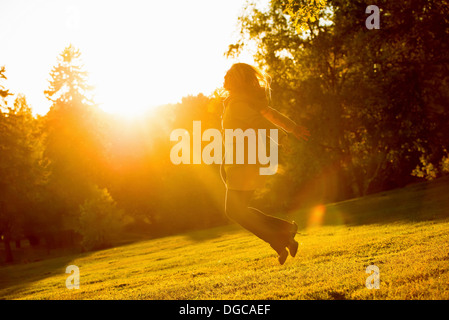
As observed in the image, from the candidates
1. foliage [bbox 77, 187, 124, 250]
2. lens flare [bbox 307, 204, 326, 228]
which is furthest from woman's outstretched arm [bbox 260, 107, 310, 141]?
foliage [bbox 77, 187, 124, 250]

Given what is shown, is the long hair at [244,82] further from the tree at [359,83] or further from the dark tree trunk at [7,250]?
the dark tree trunk at [7,250]

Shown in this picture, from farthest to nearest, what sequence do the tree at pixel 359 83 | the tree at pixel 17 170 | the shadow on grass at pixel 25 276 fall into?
the tree at pixel 17 170 → the tree at pixel 359 83 → the shadow on grass at pixel 25 276

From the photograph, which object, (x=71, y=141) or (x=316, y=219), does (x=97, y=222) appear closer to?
(x=316, y=219)

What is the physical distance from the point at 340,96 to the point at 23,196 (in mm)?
26526

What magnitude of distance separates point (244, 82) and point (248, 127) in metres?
0.62

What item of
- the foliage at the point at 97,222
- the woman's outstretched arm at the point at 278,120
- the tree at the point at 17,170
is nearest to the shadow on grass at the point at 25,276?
the foliage at the point at 97,222

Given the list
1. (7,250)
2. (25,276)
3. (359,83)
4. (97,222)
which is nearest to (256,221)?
(25,276)

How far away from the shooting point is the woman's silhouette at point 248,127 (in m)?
6.59

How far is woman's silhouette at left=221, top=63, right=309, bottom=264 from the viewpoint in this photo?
21.6 feet

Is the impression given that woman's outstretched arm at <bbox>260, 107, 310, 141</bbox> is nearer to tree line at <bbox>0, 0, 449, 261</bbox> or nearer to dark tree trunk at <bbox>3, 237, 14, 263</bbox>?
tree line at <bbox>0, 0, 449, 261</bbox>

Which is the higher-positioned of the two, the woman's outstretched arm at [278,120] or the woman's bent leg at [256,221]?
the woman's outstretched arm at [278,120]

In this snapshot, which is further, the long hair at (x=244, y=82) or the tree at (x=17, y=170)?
the tree at (x=17, y=170)
